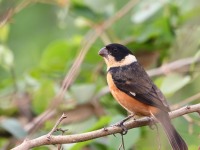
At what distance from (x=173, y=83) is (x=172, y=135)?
1178 millimetres

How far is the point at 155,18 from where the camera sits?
6.00 metres

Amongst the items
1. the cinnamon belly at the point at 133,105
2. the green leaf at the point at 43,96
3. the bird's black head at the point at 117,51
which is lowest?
the cinnamon belly at the point at 133,105

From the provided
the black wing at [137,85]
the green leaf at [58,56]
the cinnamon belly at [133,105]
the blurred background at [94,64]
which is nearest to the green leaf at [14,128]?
the blurred background at [94,64]

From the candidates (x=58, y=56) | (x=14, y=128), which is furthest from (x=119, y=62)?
(x=58, y=56)

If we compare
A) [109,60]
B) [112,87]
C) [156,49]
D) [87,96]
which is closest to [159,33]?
[156,49]

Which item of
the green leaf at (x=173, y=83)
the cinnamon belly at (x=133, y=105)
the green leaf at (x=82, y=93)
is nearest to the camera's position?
the cinnamon belly at (x=133, y=105)

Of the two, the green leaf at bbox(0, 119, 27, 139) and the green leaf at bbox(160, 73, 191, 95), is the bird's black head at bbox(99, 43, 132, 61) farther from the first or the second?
the green leaf at bbox(0, 119, 27, 139)

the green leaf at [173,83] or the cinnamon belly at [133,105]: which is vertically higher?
the green leaf at [173,83]

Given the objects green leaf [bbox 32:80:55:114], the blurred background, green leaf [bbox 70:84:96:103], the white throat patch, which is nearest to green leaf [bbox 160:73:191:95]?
the blurred background

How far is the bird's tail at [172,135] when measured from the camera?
12.4 ft

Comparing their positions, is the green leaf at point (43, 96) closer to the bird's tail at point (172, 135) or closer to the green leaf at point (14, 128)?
the green leaf at point (14, 128)

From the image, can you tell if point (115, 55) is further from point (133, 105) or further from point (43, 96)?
point (43, 96)

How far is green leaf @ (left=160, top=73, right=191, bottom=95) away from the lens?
15.9 feet

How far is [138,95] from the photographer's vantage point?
411 centimetres
